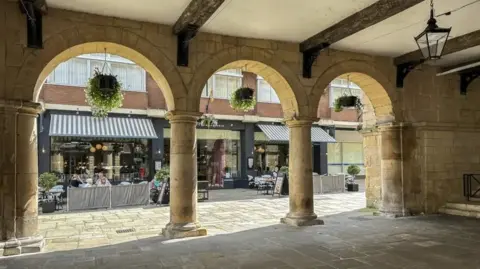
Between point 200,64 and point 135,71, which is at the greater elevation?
point 135,71

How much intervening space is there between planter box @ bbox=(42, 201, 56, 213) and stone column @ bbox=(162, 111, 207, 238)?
4.77 meters

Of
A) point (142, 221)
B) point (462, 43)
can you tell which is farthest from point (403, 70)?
point (142, 221)

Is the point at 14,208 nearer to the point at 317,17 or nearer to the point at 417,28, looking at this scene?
the point at 317,17

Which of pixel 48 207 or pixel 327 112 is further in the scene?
pixel 327 112

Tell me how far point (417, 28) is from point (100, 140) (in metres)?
11.9

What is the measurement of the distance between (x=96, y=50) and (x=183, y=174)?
8.01ft

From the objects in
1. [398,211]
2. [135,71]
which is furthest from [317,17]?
[135,71]

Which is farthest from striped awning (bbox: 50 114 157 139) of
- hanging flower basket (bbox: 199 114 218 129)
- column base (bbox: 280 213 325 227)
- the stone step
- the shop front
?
the stone step

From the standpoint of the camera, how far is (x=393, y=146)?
321 inches

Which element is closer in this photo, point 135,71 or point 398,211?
point 398,211

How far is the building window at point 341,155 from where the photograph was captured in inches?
862

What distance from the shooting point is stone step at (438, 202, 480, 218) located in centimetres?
792

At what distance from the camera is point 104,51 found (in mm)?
6141

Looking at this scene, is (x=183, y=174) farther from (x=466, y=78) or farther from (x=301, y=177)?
(x=466, y=78)
